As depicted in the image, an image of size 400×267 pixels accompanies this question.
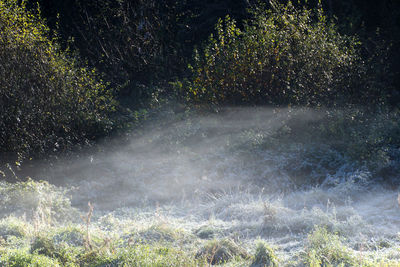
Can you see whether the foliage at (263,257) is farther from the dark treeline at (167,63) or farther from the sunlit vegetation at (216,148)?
the dark treeline at (167,63)

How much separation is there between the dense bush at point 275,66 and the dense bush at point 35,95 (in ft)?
7.09

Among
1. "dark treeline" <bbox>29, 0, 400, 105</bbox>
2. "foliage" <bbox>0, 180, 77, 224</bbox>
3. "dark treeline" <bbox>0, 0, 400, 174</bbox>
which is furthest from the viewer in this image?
"dark treeline" <bbox>29, 0, 400, 105</bbox>

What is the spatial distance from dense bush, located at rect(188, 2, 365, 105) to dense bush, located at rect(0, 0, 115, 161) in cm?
216

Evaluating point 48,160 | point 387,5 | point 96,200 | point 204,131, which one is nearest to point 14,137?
point 48,160

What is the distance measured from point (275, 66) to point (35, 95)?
4.16 m

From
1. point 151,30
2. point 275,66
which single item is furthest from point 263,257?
point 151,30

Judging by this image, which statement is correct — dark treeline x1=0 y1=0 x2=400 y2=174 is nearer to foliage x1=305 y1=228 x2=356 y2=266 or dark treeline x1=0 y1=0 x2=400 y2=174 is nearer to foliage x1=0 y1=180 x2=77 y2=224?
foliage x1=0 y1=180 x2=77 y2=224

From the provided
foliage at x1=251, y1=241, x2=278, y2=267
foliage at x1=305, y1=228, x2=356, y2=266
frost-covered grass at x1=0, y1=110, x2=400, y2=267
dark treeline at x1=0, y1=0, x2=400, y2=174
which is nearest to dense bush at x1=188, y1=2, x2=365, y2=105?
dark treeline at x1=0, y1=0, x2=400, y2=174

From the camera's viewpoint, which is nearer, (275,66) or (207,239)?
(207,239)

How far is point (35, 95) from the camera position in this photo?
7652mm

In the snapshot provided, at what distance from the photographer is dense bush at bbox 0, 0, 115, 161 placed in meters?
7.37

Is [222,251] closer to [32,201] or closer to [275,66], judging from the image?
[32,201]

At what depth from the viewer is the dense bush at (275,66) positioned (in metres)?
8.38

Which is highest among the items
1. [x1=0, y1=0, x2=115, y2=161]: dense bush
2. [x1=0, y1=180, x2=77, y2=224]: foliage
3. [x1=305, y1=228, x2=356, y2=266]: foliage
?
[x1=0, y1=0, x2=115, y2=161]: dense bush
